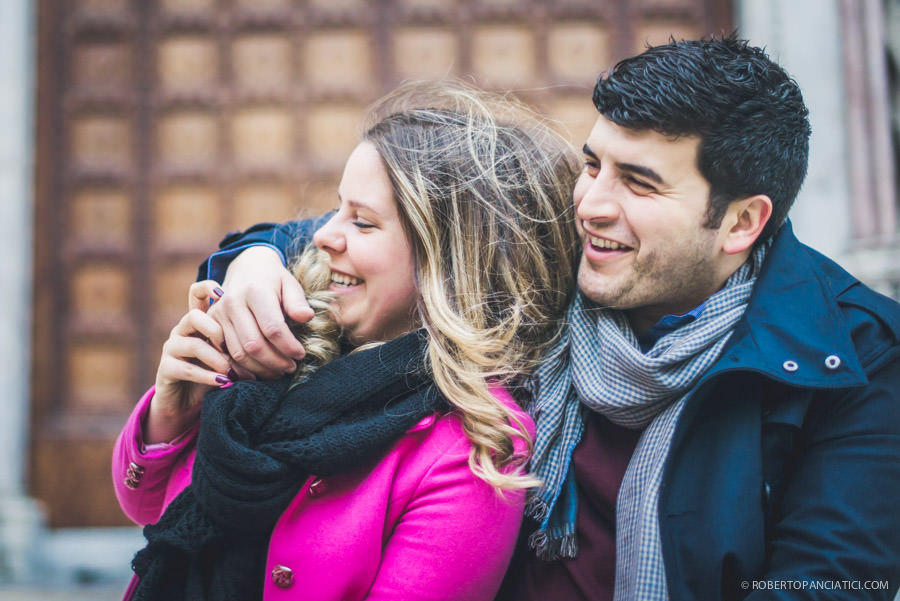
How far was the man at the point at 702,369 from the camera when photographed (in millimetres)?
1489

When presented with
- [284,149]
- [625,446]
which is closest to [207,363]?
[625,446]

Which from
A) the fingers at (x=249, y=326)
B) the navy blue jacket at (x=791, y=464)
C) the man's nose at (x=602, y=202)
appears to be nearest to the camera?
the navy blue jacket at (x=791, y=464)

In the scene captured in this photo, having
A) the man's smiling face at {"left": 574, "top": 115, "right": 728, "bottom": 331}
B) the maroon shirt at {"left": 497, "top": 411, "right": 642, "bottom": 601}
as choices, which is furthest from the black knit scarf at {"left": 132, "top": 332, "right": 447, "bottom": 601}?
the man's smiling face at {"left": 574, "top": 115, "right": 728, "bottom": 331}

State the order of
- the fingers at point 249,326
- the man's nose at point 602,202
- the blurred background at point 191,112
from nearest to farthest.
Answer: the fingers at point 249,326, the man's nose at point 602,202, the blurred background at point 191,112

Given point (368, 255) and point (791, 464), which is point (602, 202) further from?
point (791, 464)

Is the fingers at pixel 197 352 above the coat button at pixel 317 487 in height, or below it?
above

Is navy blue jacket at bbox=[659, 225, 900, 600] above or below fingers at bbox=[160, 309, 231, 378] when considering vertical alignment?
below

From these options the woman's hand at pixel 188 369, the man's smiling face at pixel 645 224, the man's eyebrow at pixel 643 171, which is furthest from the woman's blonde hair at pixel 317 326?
the man's eyebrow at pixel 643 171

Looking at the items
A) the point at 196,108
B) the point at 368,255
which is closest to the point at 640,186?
the point at 368,255

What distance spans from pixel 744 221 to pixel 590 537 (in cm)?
81

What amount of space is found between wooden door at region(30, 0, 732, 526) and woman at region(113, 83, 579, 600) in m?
2.64

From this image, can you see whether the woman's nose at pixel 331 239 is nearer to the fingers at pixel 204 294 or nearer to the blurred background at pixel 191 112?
the fingers at pixel 204 294

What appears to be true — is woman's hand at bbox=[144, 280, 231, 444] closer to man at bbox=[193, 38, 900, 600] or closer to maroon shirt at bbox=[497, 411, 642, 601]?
→ man at bbox=[193, 38, 900, 600]

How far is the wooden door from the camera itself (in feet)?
14.4
